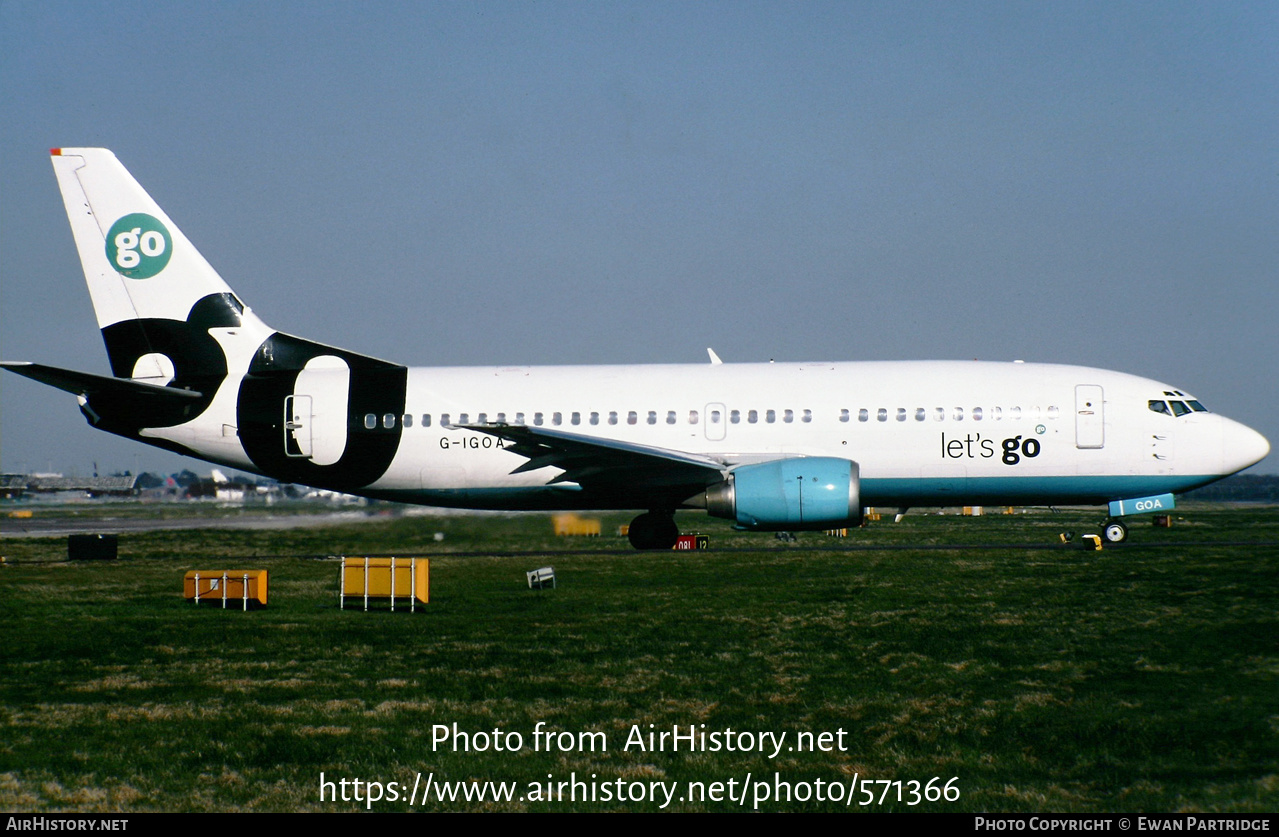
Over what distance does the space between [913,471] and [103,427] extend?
18.0 m

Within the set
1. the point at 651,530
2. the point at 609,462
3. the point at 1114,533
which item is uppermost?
the point at 609,462

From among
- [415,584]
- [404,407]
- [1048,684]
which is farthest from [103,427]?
[1048,684]

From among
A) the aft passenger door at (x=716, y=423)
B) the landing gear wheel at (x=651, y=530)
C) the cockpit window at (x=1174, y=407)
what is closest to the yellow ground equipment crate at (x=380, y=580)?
the aft passenger door at (x=716, y=423)

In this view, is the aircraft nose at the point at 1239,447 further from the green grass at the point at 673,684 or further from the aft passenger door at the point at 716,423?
the aft passenger door at the point at 716,423

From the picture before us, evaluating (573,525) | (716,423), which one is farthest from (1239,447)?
(573,525)

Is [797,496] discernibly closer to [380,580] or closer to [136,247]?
[380,580]

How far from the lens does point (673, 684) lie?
32.8 feet

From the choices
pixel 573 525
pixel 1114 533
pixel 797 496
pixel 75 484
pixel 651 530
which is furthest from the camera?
pixel 75 484

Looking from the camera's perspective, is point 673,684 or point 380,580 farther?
point 380,580

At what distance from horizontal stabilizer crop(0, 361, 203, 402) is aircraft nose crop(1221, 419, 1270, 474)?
22908 mm

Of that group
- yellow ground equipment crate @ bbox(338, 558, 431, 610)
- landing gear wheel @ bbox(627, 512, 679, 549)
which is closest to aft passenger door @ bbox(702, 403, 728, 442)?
landing gear wheel @ bbox(627, 512, 679, 549)

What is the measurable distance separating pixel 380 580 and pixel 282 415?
8.77 meters

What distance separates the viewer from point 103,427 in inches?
942

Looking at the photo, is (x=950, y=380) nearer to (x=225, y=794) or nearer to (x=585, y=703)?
(x=585, y=703)
